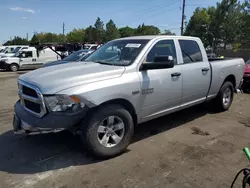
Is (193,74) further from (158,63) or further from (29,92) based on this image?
(29,92)

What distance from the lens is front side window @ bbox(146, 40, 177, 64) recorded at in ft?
15.0

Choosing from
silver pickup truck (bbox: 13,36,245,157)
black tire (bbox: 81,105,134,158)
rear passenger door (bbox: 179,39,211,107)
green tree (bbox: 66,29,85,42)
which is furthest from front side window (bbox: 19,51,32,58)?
green tree (bbox: 66,29,85,42)

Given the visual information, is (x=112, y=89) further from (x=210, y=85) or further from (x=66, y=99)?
(x=210, y=85)

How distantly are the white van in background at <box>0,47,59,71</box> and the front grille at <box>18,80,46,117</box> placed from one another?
17.3 metres

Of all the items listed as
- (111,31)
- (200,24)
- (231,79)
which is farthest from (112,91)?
(111,31)

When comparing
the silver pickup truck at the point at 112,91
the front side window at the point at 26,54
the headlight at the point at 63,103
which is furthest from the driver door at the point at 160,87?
the front side window at the point at 26,54

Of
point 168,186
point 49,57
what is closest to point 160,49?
point 168,186

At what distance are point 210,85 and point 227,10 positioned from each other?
4973 cm

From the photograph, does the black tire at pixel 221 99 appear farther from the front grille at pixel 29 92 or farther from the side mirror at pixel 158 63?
the front grille at pixel 29 92

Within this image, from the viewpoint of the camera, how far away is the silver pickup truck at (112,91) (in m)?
3.57

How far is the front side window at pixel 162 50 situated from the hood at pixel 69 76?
2.24ft

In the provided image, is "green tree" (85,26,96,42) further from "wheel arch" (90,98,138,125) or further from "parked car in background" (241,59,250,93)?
"wheel arch" (90,98,138,125)

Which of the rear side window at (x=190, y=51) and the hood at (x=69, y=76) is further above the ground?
the rear side window at (x=190, y=51)

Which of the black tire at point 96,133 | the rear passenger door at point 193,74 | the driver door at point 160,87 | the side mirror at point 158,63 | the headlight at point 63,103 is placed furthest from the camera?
the rear passenger door at point 193,74
